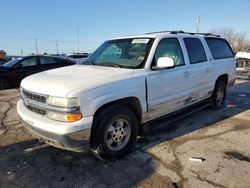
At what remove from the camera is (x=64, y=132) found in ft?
9.70

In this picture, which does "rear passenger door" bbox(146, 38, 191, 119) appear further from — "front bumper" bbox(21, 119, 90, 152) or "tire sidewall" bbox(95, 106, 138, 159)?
"front bumper" bbox(21, 119, 90, 152)

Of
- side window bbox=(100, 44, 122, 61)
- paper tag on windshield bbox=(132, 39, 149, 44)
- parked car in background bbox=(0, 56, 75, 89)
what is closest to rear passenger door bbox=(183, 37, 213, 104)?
paper tag on windshield bbox=(132, 39, 149, 44)

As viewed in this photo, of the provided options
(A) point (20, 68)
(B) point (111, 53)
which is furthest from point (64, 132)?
(A) point (20, 68)

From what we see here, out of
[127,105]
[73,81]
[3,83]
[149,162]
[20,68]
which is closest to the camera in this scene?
[73,81]

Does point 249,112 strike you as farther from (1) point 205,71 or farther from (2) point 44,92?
(2) point 44,92

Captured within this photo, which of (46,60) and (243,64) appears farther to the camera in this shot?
(243,64)

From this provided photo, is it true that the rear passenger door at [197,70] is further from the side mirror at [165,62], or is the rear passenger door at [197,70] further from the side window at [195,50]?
the side mirror at [165,62]

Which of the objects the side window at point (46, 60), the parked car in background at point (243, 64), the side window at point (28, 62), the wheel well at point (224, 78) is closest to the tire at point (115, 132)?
the wheel well at point (224, 78)

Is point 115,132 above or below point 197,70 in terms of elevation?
below

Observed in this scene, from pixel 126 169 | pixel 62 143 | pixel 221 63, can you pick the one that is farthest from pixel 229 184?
pixel 221 63

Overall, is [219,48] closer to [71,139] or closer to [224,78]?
[224,78]

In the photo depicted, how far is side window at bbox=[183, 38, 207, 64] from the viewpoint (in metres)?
4.91

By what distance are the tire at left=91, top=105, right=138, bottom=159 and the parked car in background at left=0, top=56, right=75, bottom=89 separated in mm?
8341

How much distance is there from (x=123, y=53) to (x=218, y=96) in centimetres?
328
